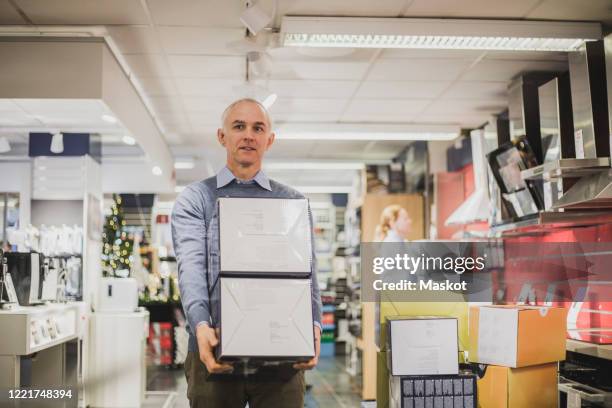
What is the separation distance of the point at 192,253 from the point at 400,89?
4.42m

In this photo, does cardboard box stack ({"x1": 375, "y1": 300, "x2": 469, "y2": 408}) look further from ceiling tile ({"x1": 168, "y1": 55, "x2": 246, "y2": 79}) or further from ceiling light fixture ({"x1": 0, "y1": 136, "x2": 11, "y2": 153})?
ceiling light fixture ({"x1": 0, "y1": 136, "x2": 11, "y2": 153})

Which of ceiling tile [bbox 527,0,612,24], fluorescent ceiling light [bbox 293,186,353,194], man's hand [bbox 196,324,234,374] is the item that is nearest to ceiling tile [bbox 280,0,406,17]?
ceiling tile [bbox 527,0,612,24]

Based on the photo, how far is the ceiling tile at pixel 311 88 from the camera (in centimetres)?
595

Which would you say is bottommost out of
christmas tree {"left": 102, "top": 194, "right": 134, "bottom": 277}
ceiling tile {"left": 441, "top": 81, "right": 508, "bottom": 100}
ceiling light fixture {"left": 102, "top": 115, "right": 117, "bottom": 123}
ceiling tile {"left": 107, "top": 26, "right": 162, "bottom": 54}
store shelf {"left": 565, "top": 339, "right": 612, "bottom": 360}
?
store shelf {"left": 565, "top": 339, "right": 612, "bottom": 360}

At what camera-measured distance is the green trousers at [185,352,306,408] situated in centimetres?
200

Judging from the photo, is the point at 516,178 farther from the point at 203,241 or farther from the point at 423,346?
the point at 203,241

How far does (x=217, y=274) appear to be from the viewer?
2.04 m

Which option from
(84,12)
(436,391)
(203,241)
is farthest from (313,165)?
(203,241)

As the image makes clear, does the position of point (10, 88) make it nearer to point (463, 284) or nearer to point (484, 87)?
point (463, 284)

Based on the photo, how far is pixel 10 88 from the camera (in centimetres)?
453

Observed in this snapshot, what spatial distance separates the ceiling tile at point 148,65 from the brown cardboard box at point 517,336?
3.13 m

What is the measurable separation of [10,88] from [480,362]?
3.50m

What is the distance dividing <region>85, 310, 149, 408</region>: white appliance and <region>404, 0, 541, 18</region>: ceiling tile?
4.01m

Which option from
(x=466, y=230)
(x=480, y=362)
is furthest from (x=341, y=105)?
(x=480, y=362)
